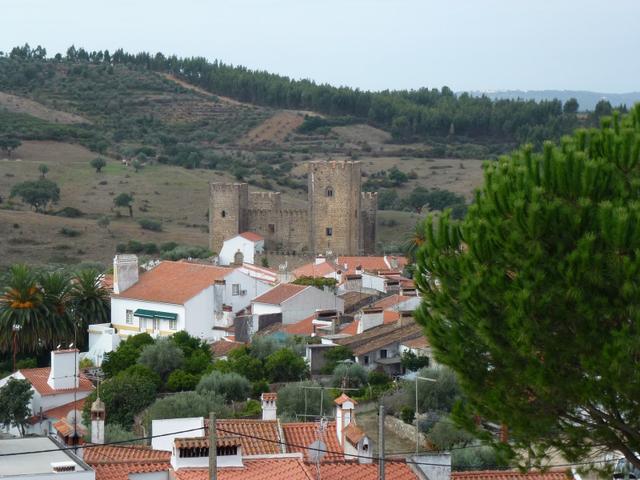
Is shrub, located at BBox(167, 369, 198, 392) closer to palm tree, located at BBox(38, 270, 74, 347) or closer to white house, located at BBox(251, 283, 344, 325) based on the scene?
palm tree, located at BBox(38, 270, 74, 347)

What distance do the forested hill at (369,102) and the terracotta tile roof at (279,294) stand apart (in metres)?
64.7

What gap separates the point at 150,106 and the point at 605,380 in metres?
123

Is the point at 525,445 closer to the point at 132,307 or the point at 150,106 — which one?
the point at 132,307

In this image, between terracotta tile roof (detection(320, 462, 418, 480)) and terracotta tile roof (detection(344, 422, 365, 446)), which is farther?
terracotta tile roof (detection(344, 422, 365, 446))

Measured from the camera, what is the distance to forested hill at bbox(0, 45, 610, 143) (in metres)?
122

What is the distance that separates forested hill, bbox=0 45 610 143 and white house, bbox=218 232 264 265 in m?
45.4

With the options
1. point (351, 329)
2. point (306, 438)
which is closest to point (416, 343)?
point (351, 329)

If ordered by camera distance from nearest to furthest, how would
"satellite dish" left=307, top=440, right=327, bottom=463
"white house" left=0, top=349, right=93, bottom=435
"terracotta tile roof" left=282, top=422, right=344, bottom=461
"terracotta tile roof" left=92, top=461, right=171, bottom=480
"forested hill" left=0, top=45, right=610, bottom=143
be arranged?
"terracotta tile roof" left=92, top=461, right=171, bottom=480, "satellite dish" left=307, top=440, right=327, bottom=463, "terracotta tile roof" left=282, top=422, right=344, bottom=461, "white house" left=0, top=349, right=93, bottom=435, "forested hill" left=0, top=45, right=610, bottom=143

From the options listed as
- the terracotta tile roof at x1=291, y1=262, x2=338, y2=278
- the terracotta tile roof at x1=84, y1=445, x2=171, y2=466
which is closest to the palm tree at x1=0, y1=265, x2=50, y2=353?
the terracotta tile roof at x1=291, y1=262, x2=338, y2=278

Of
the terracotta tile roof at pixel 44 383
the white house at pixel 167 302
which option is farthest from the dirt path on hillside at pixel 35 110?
the terracotta tile roof at pixel 44 383

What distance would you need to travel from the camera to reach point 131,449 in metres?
19.8

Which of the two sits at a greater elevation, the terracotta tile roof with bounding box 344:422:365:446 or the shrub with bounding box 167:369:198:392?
the terracotta tile roof with bounding box 344:422:365:446

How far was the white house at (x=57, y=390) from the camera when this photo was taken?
31.1 m

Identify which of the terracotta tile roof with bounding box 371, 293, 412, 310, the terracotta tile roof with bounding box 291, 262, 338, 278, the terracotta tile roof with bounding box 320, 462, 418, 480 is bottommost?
the terracotta tile roof with bounding box 291, 262, 338, 278
